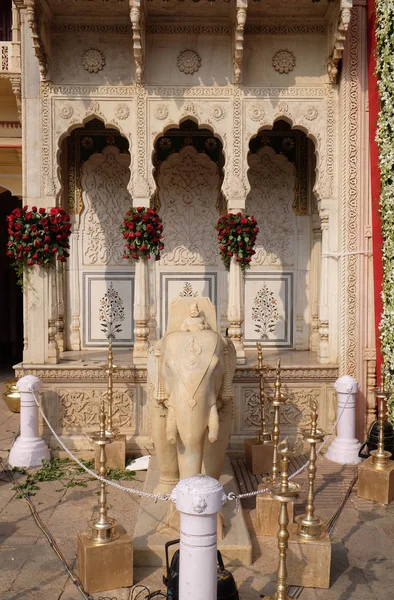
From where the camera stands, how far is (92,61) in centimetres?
723

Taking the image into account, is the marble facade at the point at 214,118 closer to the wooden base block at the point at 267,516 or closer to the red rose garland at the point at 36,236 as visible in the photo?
the red rose garland at the point at 36,236

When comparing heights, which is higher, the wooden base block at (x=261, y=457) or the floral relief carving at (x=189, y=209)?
the floral relief carving at (x=189, y=209)

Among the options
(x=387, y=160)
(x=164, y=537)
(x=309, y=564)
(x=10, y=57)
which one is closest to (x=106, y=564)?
(x=164, y=537)

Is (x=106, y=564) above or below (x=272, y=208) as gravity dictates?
below

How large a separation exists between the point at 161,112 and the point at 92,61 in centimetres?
101

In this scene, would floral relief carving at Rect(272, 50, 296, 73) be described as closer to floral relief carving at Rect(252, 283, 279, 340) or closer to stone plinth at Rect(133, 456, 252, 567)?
floral relief carving at Rect(252, 283, 279, 340)

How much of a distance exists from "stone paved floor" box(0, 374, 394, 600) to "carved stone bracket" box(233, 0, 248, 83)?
181 inches

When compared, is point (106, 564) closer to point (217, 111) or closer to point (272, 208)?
point (217, 111)

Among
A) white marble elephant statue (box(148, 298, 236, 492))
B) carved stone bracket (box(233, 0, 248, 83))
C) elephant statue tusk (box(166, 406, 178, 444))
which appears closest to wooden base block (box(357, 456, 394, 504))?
white marble elephant statue (box(148, 298, 236, 492))

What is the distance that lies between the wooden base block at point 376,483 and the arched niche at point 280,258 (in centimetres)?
306

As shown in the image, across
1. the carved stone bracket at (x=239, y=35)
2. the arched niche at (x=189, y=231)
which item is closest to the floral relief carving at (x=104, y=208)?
the arched niche at (x=189, y=231)

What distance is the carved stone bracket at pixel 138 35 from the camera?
650 centimetres

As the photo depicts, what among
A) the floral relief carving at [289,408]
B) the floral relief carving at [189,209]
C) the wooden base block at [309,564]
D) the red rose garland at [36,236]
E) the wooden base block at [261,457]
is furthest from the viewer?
the floral relief carving at [189,209]

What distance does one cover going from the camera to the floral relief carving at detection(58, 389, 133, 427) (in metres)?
7.17
